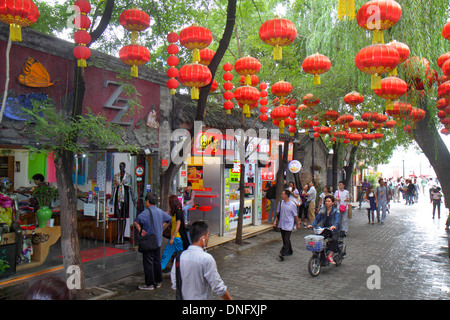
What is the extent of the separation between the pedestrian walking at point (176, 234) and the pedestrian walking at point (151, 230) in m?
0.30

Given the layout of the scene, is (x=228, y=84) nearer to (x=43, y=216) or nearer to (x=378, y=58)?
(x=378, y=58)

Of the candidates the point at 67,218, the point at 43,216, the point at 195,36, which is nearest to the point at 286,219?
the point at 195,36

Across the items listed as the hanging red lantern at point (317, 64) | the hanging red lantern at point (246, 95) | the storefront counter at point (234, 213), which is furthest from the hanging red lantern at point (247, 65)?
the storefront counter at point (234, 213)

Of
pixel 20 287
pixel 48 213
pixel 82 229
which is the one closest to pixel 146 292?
pixel 20 287

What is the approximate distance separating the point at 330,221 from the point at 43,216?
6908mm

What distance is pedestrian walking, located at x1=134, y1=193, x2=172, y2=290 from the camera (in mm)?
7098

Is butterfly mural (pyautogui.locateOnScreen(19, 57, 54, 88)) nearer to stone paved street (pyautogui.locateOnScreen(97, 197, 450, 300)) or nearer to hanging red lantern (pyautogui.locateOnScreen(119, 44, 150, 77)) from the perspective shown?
hanging red lantern (pyautogui.locateOnScreen(119, 44, 150, 77))

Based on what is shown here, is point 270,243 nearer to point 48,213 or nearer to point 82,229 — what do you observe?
point 82,229

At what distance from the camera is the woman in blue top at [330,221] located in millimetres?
8727

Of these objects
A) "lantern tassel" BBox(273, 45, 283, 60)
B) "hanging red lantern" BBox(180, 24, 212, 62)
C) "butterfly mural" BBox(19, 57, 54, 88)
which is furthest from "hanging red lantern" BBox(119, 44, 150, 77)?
"lantern tassel" BBox(273, 45, 283, 60)

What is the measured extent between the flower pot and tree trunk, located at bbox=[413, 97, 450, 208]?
9.31 m

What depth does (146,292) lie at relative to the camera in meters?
7.08

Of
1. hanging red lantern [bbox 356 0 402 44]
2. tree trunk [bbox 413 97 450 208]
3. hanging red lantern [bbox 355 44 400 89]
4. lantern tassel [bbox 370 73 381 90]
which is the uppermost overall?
hanging red lantern [bbox 356 0 402 44]

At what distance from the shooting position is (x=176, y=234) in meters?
7.57
